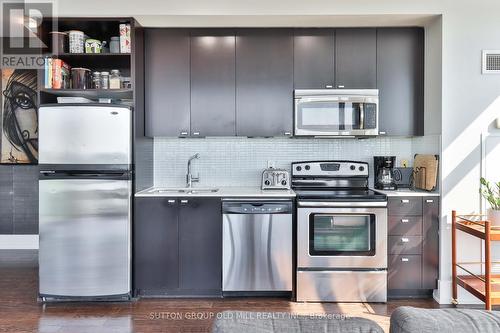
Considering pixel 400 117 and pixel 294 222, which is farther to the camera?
pixel 400 117

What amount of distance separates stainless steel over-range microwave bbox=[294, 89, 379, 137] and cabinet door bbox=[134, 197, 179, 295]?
1398 mm

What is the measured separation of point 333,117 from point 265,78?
28.7 inches

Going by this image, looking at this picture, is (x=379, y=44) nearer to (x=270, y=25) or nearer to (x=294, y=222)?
(x=270, y=25)

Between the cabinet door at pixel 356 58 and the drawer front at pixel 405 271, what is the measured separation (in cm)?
157

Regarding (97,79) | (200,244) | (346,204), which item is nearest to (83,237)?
(200,244)

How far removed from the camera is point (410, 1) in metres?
2.96

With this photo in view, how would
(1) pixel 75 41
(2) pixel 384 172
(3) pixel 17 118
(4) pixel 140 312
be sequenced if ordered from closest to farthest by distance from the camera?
(4) pixel 140 312, (1) pixel 75 41, (2) pixel 384 172, (3) pixel 17 118

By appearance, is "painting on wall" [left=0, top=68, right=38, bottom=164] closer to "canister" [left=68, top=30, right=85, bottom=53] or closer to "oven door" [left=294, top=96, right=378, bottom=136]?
"canister" [left=68, top=30, right=85, bottom=53]

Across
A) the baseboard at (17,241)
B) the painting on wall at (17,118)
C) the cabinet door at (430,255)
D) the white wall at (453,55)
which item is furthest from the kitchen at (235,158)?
the baseboard at (17,241)

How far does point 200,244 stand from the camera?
3.04 meters

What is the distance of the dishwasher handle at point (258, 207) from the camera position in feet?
9.78

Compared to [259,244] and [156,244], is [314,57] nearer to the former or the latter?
[259,244]

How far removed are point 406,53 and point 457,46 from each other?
0.42 metres

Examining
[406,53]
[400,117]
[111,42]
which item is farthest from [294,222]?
[111,42]
